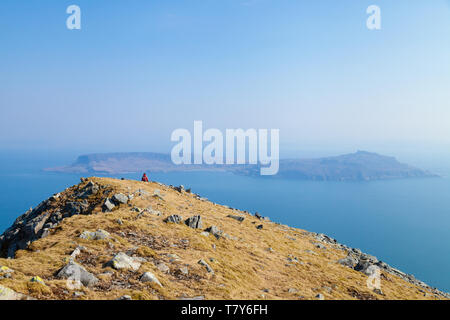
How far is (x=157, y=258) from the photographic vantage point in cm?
1502

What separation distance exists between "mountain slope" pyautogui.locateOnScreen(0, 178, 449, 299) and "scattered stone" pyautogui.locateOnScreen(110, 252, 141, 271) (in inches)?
1.9

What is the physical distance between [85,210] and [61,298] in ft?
50.4

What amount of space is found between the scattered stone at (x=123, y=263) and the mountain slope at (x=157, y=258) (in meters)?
0.05

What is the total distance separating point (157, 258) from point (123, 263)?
7.35ft

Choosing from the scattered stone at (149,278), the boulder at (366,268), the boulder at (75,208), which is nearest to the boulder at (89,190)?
the boulder at (75,208)

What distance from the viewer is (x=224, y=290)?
12.7 metres

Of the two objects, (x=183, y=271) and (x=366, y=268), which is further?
(x=366, y=268)

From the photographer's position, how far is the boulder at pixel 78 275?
11234 millimetres

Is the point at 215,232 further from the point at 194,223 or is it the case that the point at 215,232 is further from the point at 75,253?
the point at 75,253

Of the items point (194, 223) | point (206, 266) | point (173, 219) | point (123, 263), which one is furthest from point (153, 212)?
point (123, 263)

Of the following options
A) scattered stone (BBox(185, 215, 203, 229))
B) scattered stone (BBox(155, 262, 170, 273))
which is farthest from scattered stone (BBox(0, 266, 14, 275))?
scattered stone (BBox(185, 215, 203, 229))

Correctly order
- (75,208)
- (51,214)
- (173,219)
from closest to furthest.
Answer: (173,219)
(75,208)
(51,214)

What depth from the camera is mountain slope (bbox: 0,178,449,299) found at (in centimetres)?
1162

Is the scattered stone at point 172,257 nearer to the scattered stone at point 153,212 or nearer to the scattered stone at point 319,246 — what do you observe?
the scattered stone at point 153,212
